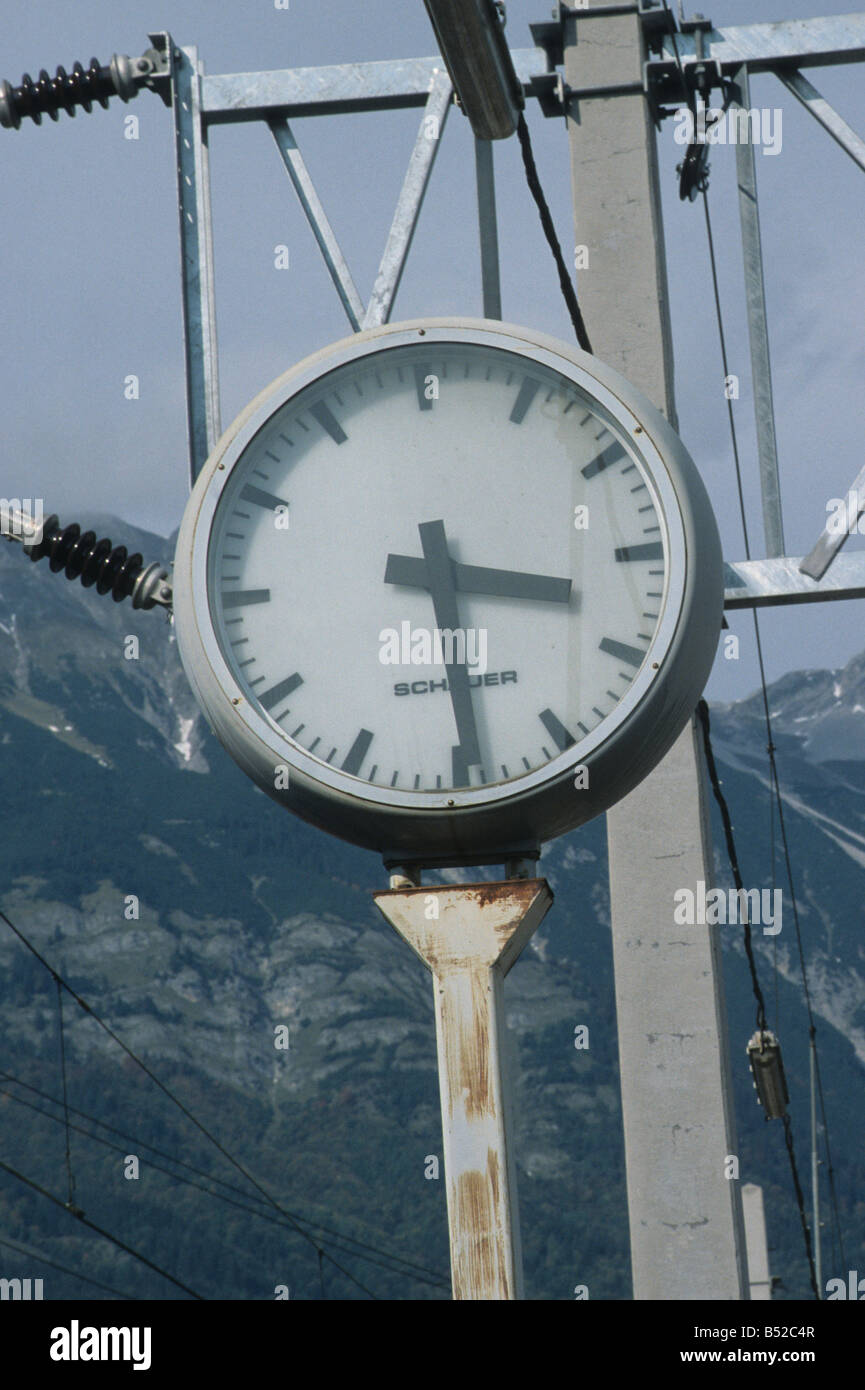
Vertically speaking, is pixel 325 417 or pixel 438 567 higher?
pixel 325 417

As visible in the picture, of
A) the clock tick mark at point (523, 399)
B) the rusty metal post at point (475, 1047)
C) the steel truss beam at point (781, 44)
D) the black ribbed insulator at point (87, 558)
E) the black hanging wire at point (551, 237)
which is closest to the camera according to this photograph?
the rusty metal post at point (475, 1047)

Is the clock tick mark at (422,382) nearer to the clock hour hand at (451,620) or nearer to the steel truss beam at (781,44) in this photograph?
the clock hour hand at (451,620)

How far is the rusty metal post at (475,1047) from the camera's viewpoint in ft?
8.64

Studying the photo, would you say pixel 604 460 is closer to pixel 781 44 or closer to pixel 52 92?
pixel 52 92

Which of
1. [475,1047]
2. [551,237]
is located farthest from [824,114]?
[475,1047]

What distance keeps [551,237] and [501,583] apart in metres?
3.30

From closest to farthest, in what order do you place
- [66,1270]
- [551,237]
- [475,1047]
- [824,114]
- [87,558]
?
[475,1047] < [87,558] < [551,237] < [824,114] < [66,1270]

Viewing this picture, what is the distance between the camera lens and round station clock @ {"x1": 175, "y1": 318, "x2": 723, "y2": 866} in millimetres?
3006

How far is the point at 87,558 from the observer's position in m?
3.72

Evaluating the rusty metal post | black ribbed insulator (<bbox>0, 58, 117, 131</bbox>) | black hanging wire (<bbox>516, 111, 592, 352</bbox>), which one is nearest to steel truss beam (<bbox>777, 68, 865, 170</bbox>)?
black hanging wire (<bbox>516, 111, 592, 352</bbox>)

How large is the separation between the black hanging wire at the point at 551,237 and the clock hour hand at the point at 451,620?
184cm

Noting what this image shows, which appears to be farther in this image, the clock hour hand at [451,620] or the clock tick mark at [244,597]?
the clock tick mark at [244,597]

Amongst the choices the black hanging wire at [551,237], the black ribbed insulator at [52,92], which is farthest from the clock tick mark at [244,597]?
the black ribbed insulator at [52,92]
